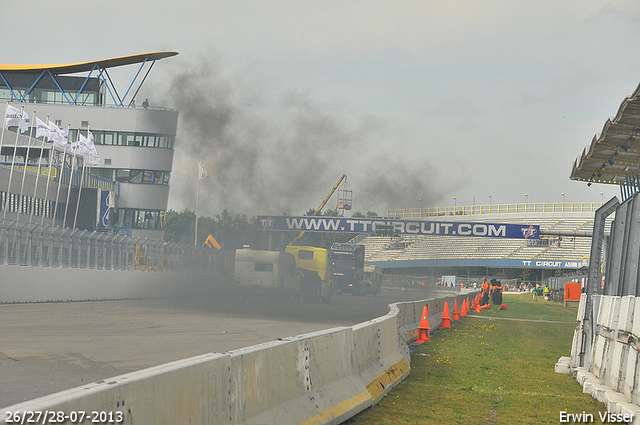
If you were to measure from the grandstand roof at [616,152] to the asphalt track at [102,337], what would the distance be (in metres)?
7.50

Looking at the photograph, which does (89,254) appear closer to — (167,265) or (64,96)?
(167,265)

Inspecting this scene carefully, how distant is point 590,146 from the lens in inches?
493

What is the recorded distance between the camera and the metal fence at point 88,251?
2670 cm

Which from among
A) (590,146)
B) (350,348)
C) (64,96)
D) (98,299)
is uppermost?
(64,96)

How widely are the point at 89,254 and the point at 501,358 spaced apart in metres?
21.2

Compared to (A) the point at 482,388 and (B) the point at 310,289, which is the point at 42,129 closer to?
(B) the point at 310,289

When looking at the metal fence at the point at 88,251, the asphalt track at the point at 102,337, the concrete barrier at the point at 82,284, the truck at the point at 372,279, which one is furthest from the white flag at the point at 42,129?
the truck at the point at 372,279

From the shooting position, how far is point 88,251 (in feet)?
103

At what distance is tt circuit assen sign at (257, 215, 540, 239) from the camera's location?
2591 inches

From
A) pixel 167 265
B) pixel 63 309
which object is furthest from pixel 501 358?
pixel 167 265

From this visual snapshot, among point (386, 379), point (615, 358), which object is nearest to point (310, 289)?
point (386, 379)

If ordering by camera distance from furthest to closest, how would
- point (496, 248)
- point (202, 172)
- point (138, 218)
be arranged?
point (496, 248) → point (138, 218) → point (202, 172)

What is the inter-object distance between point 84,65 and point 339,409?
6050 centimetres

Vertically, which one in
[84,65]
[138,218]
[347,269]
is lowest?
[347,269]
